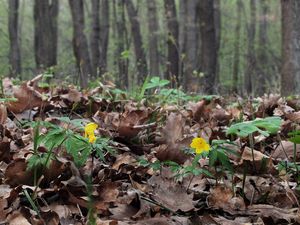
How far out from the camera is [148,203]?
1.73m

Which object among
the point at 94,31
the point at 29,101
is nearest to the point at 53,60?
the point at 94,31

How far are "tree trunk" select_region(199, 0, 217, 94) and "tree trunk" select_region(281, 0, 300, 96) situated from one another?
12.0ft

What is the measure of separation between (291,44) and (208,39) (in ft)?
Answer: 14.1

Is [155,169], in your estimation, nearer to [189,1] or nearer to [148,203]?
[148,203]

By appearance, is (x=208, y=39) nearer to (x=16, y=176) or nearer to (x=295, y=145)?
(x=295, y=145)

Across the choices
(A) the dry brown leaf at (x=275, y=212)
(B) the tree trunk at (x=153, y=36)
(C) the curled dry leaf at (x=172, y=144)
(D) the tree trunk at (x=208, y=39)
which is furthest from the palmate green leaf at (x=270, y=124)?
(B) the tree trunk at (x=153, y=36)

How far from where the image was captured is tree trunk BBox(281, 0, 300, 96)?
263 inches

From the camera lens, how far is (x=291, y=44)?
6.80 m

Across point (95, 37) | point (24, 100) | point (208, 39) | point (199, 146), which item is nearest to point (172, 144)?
point (199, 146)

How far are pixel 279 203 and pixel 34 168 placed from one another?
958mm

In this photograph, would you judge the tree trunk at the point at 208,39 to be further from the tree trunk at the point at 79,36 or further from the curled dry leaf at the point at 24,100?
the curled dry leaf at the point at 24,100

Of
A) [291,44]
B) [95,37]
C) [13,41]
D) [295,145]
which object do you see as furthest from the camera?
[13,41]

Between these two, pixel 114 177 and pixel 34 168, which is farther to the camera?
pixel 114 177

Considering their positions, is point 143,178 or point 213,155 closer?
point 213,155
